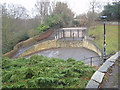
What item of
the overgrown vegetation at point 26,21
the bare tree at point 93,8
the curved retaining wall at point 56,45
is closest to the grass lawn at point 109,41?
the curved retaining wall at point 56,45

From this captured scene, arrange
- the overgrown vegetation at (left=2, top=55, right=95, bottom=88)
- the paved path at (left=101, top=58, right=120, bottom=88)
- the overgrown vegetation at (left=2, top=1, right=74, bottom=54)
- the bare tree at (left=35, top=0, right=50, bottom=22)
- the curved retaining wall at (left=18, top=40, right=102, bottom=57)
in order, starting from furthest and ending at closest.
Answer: the bare tree at (left=35, top=0, right=50, bottom=22)
the curved retaining wall at (left=18, top=40, right=102, bottom=57)
the overgrown vegetation at (left=2, top=1, right=74, bottom=54)
the overgrown vegetation at (left=2, top=55, right=95, bottom=88)
the paved path at (left=101, top=58, right=120, bottom=88)

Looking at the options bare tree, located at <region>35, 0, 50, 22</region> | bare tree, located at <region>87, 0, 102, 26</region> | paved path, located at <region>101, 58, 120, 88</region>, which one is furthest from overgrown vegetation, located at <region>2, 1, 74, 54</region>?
paved path, located at <region>101, 58, 120, 88</region>

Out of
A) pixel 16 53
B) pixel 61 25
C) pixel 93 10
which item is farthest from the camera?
pixel 61 25

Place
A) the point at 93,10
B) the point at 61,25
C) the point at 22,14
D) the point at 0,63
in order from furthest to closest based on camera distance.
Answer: the point at 61,25 < the point at 93,10 < the point at 22,14 < the point at 0,63

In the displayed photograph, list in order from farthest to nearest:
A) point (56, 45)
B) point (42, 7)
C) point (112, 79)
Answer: point (42, 7), point (56, 45), point (112, 79)

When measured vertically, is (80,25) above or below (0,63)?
above

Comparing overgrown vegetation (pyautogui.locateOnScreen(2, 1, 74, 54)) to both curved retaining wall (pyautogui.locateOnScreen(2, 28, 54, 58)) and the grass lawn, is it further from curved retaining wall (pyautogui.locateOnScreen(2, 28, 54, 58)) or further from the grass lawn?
the grass lawn

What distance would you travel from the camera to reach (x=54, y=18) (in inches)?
1131

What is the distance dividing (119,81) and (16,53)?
1448cm

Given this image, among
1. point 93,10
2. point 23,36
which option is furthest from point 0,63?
point 93,10

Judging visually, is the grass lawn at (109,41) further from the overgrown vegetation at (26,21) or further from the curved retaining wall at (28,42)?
the overgrown vegetation at (26,21)

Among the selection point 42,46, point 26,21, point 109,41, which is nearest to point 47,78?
point 109,41

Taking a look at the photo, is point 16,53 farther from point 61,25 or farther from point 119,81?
point 61,25

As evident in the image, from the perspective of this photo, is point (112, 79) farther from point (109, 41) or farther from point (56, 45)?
point (56, 45)
